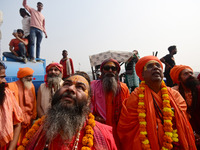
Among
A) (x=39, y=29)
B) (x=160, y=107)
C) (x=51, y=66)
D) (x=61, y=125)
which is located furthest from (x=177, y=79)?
(x=39, y=29)

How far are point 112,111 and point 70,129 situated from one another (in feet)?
4.87

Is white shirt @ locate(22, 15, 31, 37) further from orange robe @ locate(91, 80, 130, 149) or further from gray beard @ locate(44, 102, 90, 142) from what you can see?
gray beard @ locate(44, 102, 90, 142)

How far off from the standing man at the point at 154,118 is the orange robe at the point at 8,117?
6.00ft

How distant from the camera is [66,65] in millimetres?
6434

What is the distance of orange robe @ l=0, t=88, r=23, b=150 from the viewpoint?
187 centimetres

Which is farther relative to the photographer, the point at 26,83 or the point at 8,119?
the point at 26,83

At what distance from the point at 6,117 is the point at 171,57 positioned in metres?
6.08

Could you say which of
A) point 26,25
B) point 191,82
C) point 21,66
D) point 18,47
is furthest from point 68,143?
point 26,25

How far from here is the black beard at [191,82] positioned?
2.53 meters

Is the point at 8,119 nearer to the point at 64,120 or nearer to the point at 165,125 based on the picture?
the point at 64,120

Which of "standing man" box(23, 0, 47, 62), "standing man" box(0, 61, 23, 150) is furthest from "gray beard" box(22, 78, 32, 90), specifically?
"standing man" box(23, 0, 47, 62)

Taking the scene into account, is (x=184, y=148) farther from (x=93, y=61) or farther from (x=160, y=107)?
(x=93, y=61)

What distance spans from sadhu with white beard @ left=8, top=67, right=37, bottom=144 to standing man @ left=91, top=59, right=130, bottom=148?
1668 millimetres

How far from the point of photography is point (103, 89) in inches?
112
